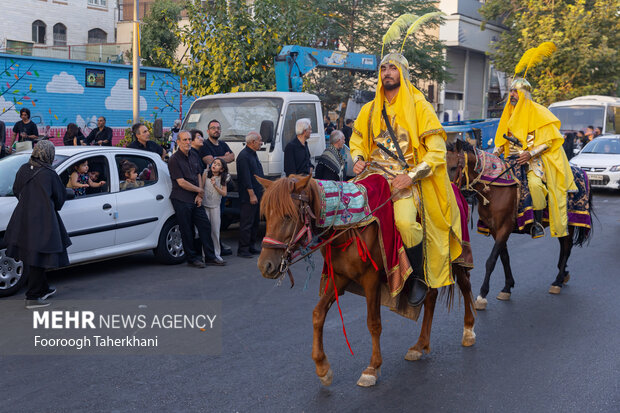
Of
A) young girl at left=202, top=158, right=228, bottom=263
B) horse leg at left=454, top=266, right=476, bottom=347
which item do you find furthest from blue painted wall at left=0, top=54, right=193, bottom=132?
horse leg at left=454, top=266, right=476, bottom=347

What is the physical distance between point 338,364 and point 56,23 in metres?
35.2

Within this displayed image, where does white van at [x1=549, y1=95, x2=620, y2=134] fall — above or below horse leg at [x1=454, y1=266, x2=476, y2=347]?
above

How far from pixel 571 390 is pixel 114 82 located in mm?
18879

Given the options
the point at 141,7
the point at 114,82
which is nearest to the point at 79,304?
the point at 114,82

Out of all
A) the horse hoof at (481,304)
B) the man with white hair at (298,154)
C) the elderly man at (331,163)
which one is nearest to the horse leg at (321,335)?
the horse hoof at (481,304)

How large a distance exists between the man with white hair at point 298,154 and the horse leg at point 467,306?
15.9 ft

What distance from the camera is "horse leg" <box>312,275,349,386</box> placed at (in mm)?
4930

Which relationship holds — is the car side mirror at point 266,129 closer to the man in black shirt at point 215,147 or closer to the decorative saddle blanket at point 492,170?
the man in black shirt at point 215,147

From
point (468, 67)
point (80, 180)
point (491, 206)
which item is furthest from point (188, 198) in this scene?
point (468, 67)

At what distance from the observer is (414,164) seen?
5.39 meters

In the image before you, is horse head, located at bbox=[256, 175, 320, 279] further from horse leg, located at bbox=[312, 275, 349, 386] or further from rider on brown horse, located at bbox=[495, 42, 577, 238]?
rider on brown horse, located at bbox=[495, 42, 577, 238]

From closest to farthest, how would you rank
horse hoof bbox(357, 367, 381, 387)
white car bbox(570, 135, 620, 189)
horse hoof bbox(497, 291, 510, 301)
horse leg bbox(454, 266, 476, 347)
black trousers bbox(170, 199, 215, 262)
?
horse hoof bbox(357, 367, 381, 387), horse leg bbox(454, 266, 476, 347), horse hoof bbox(497, 291, 510, 301), black trousers bbox(170, 199, 215, 262), white car bbox(570, 135, 620, 189)

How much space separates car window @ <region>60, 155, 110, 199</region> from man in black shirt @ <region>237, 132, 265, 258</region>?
7.01 feet

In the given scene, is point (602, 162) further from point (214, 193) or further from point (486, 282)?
point (214, 193)
